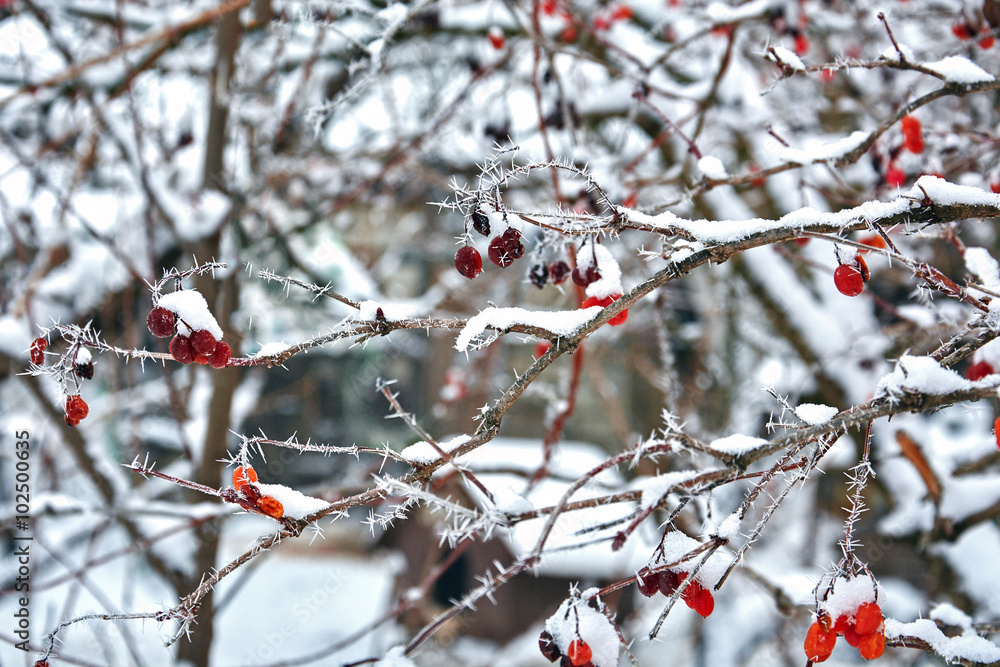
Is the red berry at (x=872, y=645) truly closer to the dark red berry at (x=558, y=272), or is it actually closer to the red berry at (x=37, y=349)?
the dark red berry at (x=558, y=272)

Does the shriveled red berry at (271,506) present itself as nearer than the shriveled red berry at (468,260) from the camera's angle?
Yes

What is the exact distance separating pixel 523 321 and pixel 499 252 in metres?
0.13

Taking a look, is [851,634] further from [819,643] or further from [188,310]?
[188,310]

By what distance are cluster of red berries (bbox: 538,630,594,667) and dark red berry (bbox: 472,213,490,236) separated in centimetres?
57

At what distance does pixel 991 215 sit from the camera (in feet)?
3.00

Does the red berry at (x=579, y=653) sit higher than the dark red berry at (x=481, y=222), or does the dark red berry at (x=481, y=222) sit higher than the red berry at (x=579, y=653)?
the dark red berry at (x=481, y=222)

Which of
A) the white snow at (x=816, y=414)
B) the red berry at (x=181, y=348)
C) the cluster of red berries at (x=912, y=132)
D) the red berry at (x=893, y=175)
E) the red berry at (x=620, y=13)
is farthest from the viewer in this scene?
the red berry at (x=620, y=13)

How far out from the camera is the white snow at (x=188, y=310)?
93 centimetres

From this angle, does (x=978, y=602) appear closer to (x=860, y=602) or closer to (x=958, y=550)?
(x=958, y=550)

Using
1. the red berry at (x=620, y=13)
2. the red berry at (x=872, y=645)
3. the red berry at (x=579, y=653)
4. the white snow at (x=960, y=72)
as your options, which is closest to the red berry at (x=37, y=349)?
the red berry at (x=579, y=653)

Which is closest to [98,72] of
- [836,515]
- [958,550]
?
[958,550]

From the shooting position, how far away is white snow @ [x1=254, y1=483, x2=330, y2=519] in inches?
33.9

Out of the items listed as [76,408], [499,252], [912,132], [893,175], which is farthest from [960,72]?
[76,408]

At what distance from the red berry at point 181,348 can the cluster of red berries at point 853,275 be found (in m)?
1.00
